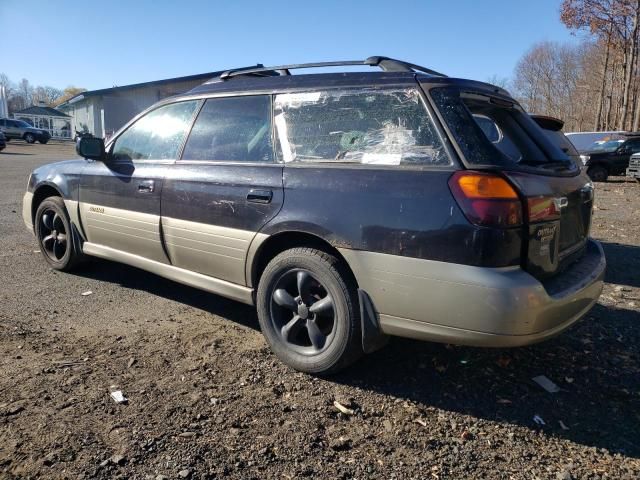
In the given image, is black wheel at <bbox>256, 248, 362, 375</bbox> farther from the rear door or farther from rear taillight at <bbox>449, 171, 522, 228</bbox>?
rear taillight at <bbox>449, 171, 522, 228</bbox>

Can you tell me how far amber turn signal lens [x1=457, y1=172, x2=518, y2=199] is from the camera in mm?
2521

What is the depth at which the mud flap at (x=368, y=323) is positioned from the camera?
2.86 meters

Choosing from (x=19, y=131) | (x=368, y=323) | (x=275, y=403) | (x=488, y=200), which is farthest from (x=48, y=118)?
(x=488, y=200)

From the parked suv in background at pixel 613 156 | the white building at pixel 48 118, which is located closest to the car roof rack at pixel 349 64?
the parked suv in background at pixel 613 156

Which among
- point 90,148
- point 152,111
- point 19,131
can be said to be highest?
point 19,131

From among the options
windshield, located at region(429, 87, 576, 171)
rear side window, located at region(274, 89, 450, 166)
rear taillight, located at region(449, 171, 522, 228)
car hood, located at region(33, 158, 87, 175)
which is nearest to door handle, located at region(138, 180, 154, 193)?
car hood, located at region(33, 158, 87, 175)

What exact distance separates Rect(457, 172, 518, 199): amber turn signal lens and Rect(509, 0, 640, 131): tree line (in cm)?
3240

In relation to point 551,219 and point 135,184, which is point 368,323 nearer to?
point 551,219

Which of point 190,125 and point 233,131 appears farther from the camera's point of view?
point 190,125

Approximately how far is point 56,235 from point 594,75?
4950cm

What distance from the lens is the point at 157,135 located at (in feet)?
14.1

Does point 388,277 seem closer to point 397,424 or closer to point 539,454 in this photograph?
point 397,424

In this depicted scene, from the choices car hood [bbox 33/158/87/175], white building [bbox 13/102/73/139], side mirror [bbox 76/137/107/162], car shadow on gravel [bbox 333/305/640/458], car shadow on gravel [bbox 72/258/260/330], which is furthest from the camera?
white building [bbox 13/102/73/139]

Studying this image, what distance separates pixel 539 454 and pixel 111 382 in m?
2.39
